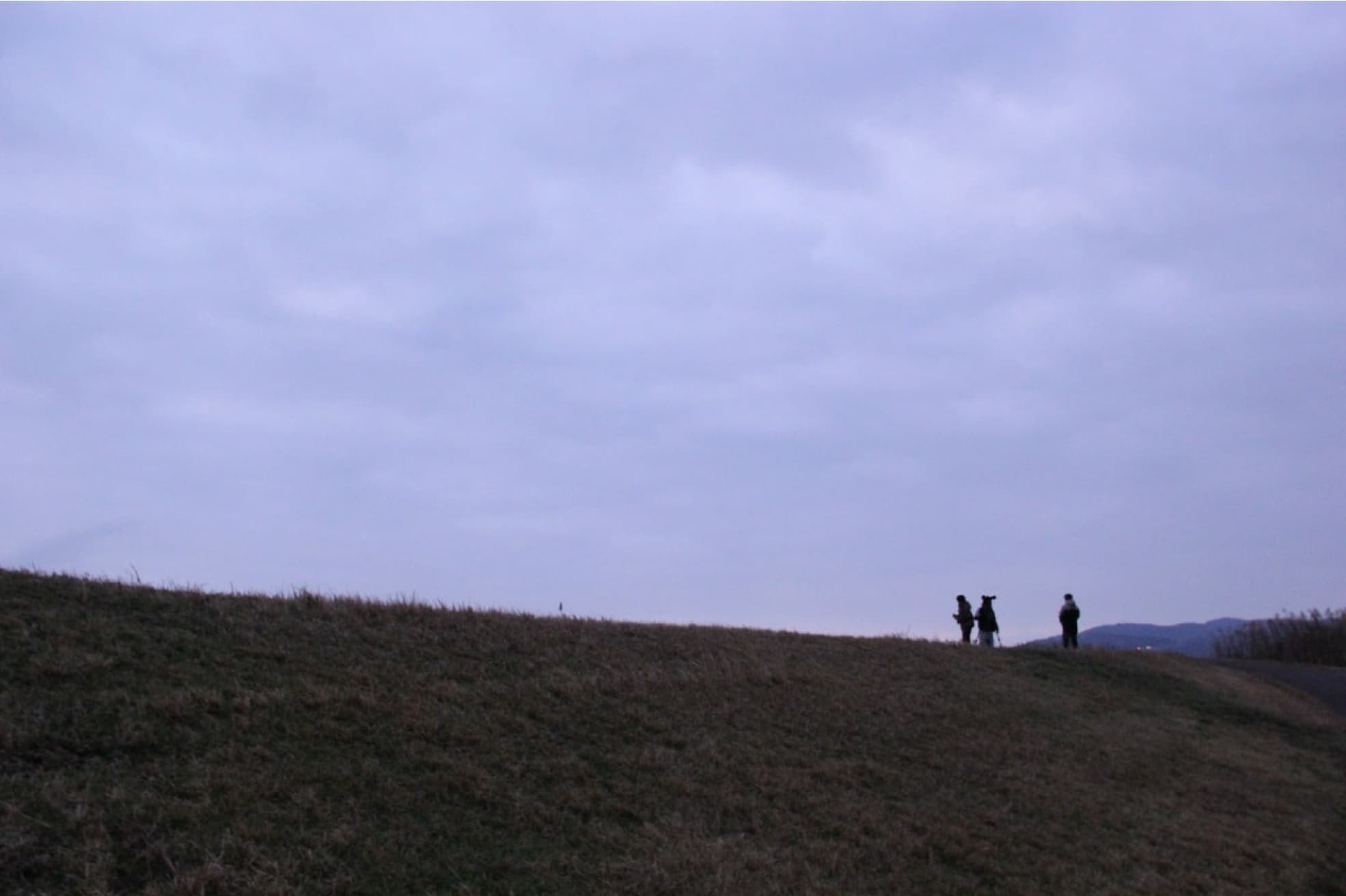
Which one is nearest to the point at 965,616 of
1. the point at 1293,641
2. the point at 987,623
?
the point at 987,623

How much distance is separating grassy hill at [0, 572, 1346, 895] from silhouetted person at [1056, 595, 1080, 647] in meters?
8.71

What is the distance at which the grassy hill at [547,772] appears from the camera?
7.54m

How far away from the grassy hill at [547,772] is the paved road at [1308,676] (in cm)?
975

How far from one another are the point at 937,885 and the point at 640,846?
102 inches

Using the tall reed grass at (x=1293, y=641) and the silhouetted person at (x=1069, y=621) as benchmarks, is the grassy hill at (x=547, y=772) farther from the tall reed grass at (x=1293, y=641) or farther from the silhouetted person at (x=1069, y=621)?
the tall reed grass at (x=1293, y=641)

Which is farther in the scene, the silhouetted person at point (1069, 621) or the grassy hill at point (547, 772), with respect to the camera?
the silhouetted person at point (1069, 621)

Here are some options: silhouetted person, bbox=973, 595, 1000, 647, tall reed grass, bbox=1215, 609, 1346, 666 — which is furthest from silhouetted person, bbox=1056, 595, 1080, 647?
tall reed grass, bbox=1215, 609, 1346, 666

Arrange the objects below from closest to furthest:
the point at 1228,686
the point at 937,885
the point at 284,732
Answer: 1. the point at 284,732
2. the point at 937,885
3. the point at 1228,686

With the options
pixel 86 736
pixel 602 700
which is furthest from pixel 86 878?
pixel 602 700

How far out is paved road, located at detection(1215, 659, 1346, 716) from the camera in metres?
25.9

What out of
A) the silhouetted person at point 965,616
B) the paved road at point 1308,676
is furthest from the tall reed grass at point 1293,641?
the silhouetted person at point 965,616

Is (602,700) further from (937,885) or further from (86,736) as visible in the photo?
(86,736)

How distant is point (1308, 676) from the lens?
28.2 meters

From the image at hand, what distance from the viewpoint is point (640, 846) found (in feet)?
29.5
